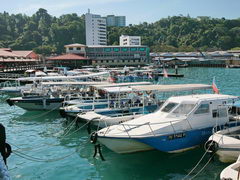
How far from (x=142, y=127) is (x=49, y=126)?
479 inches

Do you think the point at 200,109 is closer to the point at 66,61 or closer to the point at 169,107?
the point at 169,107

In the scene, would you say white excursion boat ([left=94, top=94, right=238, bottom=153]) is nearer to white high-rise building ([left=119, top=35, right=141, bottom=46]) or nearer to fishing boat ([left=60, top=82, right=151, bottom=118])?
fishing boat ([left=60, top=82, right=151, bottom=118])

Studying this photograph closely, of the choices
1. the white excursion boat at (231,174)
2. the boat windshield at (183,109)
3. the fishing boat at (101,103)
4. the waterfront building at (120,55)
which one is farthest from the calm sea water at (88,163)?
the waterfront building at (120,55)

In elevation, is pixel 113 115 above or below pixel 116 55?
below

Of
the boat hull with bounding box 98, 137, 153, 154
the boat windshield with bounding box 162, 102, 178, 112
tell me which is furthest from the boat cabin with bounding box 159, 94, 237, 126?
the boat hull with bounding box 98, 137, 153, 154

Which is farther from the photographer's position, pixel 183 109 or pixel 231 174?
pixel 183 109

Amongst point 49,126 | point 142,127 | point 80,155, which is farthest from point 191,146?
point 49,126

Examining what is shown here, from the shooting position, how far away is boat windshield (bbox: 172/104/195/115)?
17094mm

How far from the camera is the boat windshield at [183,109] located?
17.1 metres

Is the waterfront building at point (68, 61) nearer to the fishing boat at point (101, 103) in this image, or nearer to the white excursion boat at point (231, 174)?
the fishing boat at point (101, 103)

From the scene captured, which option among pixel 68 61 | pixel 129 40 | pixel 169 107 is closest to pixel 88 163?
pixel 169 107

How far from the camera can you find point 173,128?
16141 millimetres

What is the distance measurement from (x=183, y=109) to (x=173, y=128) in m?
1.69

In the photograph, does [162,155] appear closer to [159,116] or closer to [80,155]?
[159,116]
